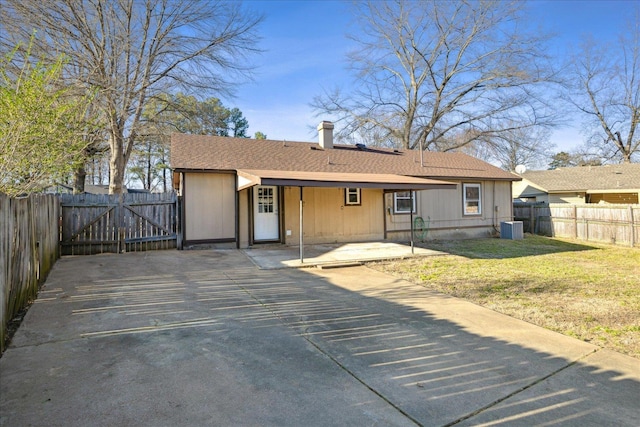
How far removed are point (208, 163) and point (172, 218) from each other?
2.00m

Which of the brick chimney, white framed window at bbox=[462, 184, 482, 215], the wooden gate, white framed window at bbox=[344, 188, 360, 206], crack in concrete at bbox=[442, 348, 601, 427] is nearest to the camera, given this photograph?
crack in concrete at bbox=[442, 348, 601, 427]

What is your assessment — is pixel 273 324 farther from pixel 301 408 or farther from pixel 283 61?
pixel 283 61

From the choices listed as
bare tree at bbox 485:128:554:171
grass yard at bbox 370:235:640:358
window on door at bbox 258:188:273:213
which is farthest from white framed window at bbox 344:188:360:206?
bare tree at bbox 485:128:554:171

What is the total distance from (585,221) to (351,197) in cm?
996

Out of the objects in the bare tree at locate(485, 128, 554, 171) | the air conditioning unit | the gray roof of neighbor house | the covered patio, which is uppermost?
the bare tree at locate(485, 128, 554, 171)

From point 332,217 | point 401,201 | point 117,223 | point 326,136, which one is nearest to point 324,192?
point 332,217

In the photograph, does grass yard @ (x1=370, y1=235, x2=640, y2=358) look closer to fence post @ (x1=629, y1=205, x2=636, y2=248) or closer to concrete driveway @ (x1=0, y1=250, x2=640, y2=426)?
concrete driveway @ (x1=0, y1=250, x2=640, y2=426)

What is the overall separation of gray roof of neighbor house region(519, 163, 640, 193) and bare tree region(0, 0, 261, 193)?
1943 centimetres

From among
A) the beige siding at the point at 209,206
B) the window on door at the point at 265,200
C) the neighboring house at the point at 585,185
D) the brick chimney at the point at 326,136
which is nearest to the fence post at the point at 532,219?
the neighboring house at the point at 585,185

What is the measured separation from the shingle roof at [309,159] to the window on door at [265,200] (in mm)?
756

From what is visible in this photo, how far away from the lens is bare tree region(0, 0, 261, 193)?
44.0 feet

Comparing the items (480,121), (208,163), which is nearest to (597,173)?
(480,121)

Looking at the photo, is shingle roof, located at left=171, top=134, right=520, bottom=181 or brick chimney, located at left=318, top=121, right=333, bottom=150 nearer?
shingle roof, located at left=171, top=134, right=520, bottom=181

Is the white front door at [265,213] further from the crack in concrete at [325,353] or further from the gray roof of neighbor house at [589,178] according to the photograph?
the gray roof of neighbor house at [589,178]
